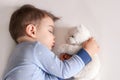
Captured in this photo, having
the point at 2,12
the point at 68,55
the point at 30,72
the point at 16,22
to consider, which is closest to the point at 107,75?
the point at 68,55

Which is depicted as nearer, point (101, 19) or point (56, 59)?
point (56, 59)

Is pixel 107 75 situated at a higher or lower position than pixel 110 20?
lower

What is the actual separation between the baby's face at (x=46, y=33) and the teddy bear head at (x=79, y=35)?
8cm

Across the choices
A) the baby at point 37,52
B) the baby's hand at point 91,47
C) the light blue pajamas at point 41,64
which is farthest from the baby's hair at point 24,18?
the baby's hand at point 91,47

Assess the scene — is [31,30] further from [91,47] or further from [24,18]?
[91,47]

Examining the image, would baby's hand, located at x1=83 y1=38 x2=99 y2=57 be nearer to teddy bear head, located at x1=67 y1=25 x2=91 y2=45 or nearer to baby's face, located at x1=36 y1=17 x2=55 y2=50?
teddy bear head, located at x1=67 y1=25 x2=91 y2=45

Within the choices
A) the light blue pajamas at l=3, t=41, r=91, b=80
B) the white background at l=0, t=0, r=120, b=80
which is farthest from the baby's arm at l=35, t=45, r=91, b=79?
the white background at l=0, t=0, r=120, b=80

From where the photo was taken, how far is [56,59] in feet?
3.82

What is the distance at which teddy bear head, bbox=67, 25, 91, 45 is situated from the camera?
3.95 feet

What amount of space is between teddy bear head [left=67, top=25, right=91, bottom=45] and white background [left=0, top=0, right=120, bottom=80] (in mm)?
60

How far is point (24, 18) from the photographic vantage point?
49.2 inches

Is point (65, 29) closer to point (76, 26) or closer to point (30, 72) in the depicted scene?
point (76, 26)

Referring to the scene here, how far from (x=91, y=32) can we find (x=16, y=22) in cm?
33

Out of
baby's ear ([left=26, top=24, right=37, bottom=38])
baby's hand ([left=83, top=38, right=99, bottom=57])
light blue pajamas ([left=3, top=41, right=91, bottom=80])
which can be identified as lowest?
light blue pajamas ([left=3, top=41, right=91, bottom=80])
